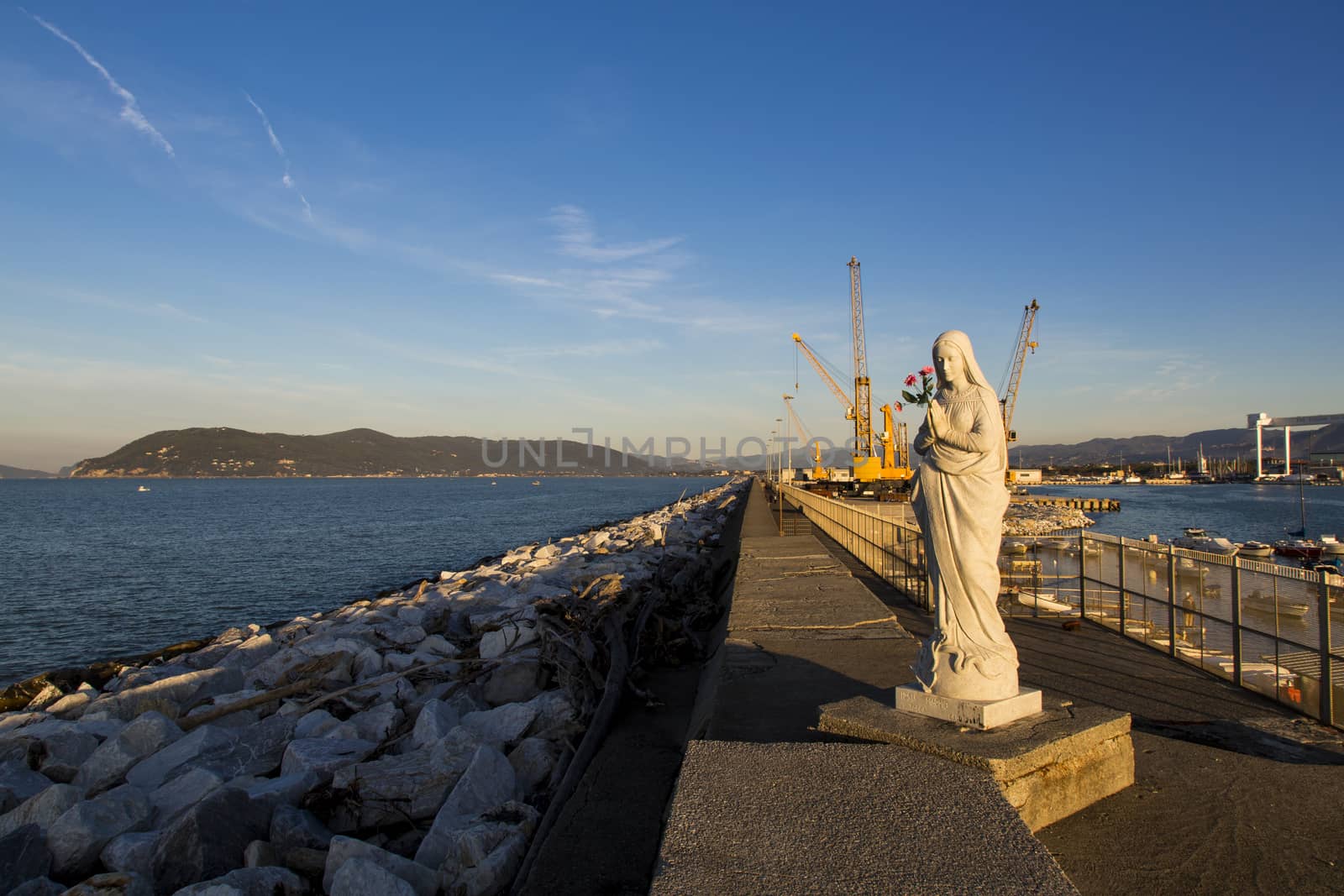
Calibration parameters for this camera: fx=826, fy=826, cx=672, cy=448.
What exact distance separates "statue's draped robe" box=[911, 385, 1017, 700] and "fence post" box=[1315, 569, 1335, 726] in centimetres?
293

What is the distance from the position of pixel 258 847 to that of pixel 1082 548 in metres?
8.63

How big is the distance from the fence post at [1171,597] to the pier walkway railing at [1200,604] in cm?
1

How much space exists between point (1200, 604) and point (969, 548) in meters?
4.35

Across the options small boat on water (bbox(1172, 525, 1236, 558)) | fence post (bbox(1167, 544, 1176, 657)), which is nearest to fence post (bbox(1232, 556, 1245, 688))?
fence post (bbox(1167, 544, 1176, 657))

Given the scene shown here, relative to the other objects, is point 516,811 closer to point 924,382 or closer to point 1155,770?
point 1155,770

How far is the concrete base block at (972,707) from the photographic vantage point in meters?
4.29

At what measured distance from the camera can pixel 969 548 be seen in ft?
14.8

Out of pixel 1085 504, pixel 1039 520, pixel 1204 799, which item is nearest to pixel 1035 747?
pixel 1204 799

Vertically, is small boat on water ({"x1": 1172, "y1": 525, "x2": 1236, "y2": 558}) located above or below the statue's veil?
below

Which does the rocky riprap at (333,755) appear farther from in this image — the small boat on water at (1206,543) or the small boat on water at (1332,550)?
the small boat on water at (1332,550)

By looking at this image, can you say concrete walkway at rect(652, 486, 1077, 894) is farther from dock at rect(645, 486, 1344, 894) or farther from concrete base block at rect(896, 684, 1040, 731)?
concrete base block at rect(896, 684, 1040, 731)

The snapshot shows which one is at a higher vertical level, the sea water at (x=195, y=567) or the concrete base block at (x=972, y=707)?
the concrete base block at (x=972, y=707)

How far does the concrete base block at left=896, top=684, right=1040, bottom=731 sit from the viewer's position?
4285 millimetres

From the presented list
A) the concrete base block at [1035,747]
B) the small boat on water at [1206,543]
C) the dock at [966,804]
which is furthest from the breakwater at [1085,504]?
the concrete base block at [1035,747]
